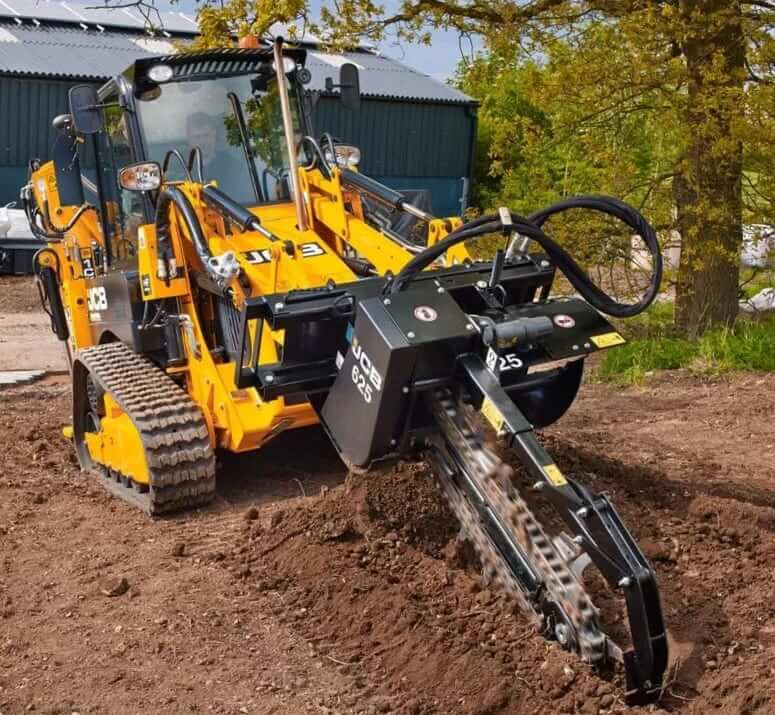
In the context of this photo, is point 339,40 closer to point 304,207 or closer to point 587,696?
point 304,207

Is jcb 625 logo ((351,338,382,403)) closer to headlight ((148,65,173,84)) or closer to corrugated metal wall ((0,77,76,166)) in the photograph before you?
headlight ((148,65,173,84))

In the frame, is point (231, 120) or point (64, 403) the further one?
point (64, 403)

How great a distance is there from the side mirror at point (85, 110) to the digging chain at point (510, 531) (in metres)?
2.84

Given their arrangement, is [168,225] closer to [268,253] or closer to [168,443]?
[268,253]

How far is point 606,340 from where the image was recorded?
16.3 ft

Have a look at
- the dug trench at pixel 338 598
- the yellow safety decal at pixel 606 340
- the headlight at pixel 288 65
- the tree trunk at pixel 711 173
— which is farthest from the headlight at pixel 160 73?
the tree trunk at pixel 711 173

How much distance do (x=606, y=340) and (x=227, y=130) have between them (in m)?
2.95

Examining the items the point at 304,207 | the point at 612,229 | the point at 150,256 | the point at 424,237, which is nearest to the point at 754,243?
the point at 612,229

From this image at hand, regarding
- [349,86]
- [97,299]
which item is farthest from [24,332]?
[349,86]

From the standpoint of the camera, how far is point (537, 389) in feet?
18.0

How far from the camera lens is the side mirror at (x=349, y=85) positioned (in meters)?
7.38

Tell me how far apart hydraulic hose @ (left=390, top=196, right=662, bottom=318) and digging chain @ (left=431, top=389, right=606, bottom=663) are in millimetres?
571

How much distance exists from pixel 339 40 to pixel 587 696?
25.3ft

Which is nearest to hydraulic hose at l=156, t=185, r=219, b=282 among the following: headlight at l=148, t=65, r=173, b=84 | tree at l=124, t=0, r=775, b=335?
headlight at l=148, t=65, r=173, b=84
